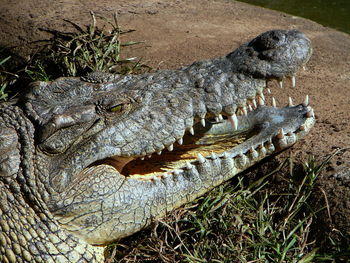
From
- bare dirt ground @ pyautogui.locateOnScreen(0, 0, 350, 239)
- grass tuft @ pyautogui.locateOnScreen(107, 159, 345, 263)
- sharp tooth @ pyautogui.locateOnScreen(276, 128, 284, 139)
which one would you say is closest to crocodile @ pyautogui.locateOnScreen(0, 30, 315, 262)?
sharp tooth @ pyautogui.locateOnScreen(276, 128, 284, 139)

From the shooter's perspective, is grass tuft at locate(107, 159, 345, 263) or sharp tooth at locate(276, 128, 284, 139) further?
sharp tooth at locate(276, 128, 284, 139)

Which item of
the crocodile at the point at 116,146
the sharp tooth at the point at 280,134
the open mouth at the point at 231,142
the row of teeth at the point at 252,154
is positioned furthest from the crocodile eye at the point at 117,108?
the sharp tooth at the point at 280,134

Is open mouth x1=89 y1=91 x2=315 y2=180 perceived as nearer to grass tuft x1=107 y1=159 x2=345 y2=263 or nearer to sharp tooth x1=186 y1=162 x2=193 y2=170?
sharp tooth x1=186 y1=162 x2=193 y2=170

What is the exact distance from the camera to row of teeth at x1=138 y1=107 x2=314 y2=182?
145 inches

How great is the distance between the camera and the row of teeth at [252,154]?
368cm

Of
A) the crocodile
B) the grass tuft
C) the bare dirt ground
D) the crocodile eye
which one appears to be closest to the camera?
the crocodile

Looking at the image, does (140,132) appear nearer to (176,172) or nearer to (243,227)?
(176,172)

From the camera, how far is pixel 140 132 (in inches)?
140

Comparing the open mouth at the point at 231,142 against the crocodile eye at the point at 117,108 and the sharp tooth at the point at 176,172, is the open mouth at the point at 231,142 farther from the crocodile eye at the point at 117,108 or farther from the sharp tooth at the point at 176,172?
the crocodile eye at the point at 117,108

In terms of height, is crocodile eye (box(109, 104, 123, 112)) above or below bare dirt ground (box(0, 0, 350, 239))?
above

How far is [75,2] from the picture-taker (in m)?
7.07

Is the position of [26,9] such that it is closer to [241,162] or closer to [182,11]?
[182,11]

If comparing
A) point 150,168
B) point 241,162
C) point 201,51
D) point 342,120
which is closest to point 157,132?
point 150,168

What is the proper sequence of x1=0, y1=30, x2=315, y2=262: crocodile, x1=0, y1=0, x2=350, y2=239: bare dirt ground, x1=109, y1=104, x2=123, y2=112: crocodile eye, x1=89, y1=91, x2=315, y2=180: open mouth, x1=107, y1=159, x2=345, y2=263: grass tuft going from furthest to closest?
x1=0, y1=0, x2=350, y2=239: bare dirt ground, x1=89, y1=91, x2=315, y2=180: open mouth, x1=109, y1=104, x2=123, y2=112: crocodile eye, x1=107, y1=159, x2=345, y2=263: grass tuft, x1=0, y1=30, x2=315, y2=262: crocodile
